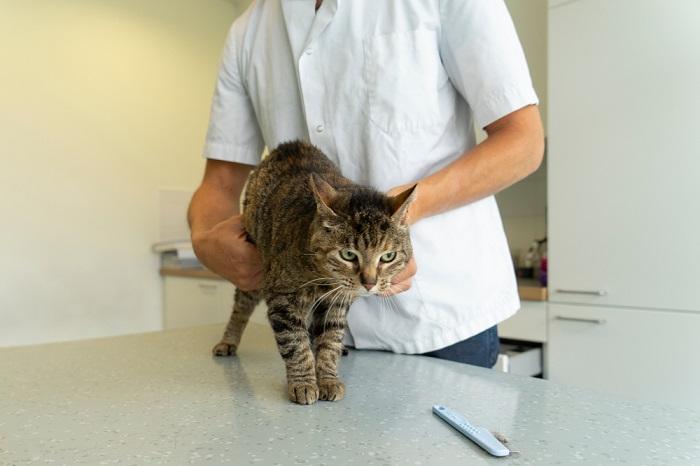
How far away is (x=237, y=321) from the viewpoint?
1105 mm

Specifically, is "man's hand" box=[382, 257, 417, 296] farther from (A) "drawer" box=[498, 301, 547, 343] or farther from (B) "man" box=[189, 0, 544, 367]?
(A) "drawer" box=[498, 301, 547, 343]

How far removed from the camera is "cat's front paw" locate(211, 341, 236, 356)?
3.36 ft

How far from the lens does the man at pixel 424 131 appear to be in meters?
0.90

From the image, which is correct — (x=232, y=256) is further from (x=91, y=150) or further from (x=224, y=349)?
(x=91, y=150)

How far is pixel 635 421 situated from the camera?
0.63 meters

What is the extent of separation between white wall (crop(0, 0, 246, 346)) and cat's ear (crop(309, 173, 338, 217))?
2.30 meters

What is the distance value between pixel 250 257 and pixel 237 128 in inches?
13.6

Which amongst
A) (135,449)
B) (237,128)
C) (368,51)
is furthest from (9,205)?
(135,449)

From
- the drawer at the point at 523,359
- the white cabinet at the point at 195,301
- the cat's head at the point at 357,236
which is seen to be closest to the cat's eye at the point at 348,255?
the cat's head at the point at 357,236

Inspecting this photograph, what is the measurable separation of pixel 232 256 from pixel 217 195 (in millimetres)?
297

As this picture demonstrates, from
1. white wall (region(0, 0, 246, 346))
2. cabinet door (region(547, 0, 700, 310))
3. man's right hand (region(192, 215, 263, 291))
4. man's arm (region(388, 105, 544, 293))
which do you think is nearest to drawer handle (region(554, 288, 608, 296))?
cabinet door (region(547, 0, 700, 310))

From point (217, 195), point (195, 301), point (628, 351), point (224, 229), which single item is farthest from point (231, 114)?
point (195, 301)

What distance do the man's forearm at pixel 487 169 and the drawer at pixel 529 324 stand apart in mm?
1290

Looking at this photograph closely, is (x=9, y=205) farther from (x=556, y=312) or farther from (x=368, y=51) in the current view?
(x=556, y=312)
